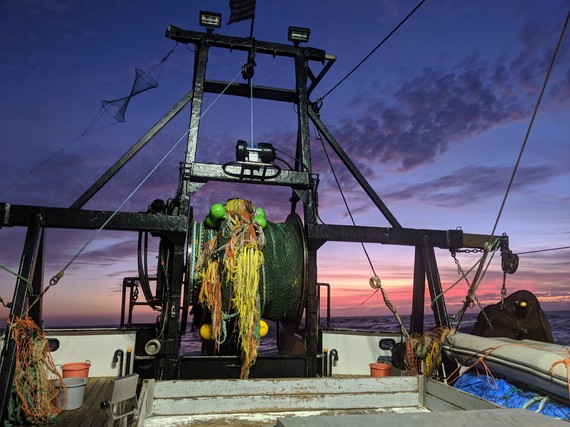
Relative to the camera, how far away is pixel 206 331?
23.0ft

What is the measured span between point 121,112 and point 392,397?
714 centimetres

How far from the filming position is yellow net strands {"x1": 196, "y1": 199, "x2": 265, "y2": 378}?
21.4 feet

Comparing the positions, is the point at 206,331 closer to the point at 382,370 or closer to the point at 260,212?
the point at 260,212

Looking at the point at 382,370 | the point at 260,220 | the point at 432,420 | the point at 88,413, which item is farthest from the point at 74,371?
the point at 432,420

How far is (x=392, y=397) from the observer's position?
4.66m

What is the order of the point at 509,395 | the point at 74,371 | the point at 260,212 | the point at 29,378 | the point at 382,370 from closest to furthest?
1. the point at 509,395
2. the point at 29,378
3. the point at 260,212
4. the point at 74,371
5. the point at 382,370

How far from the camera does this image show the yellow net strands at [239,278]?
21.4 ft

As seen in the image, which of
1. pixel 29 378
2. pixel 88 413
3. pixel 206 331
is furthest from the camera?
pixel 88 413

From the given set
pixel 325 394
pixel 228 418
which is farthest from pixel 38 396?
pixel 325 394

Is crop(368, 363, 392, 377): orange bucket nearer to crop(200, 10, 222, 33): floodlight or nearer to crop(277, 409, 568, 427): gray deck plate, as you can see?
crop(277, 409, 568, 427): gray deck plate

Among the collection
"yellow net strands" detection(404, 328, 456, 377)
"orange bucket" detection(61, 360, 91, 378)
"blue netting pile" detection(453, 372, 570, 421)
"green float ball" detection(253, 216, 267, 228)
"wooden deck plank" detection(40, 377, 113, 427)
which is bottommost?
"wooden deck plank" detection(40, 377, 113, 427)

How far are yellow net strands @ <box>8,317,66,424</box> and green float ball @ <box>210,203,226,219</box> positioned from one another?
3188 millimetres

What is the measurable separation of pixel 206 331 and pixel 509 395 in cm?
452

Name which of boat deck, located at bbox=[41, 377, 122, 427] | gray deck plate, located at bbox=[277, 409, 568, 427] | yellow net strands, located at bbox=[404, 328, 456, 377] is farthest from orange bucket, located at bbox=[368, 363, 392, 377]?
gray deck plate, located at bbox=[277, 409, 568, 427]
